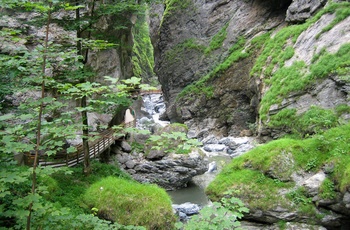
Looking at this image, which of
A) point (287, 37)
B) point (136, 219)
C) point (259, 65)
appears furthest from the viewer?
point (259, 65)

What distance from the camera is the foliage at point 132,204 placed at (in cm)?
807

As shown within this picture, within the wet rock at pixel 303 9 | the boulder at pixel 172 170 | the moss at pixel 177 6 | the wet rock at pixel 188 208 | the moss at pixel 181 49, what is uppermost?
the moss at pixel 177 6

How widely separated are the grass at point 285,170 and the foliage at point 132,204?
6.17ft

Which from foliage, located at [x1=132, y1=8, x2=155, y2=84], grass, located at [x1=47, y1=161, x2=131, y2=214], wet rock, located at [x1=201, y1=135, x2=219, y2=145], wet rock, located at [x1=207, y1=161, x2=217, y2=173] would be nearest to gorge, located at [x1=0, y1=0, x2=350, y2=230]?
grass, located at [x1=47, y1=161, x2=131, y2=214]

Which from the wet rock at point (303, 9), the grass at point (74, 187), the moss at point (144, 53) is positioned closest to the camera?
the grass at point (74, 187)

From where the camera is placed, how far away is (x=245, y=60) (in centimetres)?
2434

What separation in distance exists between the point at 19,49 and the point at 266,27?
24.4 m

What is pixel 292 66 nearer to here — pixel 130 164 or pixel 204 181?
pixel 204 181

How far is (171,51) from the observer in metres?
31.5

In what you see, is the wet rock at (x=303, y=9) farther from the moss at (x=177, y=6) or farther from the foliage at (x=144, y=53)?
the foliage at (x=144, y=53)

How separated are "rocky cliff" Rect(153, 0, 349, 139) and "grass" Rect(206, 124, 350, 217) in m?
4.10

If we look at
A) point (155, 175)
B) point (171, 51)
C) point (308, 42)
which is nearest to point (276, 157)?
point (155, 175)

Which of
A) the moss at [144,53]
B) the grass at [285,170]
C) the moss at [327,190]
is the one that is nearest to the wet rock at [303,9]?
the grass at [285,170]

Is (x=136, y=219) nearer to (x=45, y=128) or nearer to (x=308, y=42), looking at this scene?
(x=45, y=128)
